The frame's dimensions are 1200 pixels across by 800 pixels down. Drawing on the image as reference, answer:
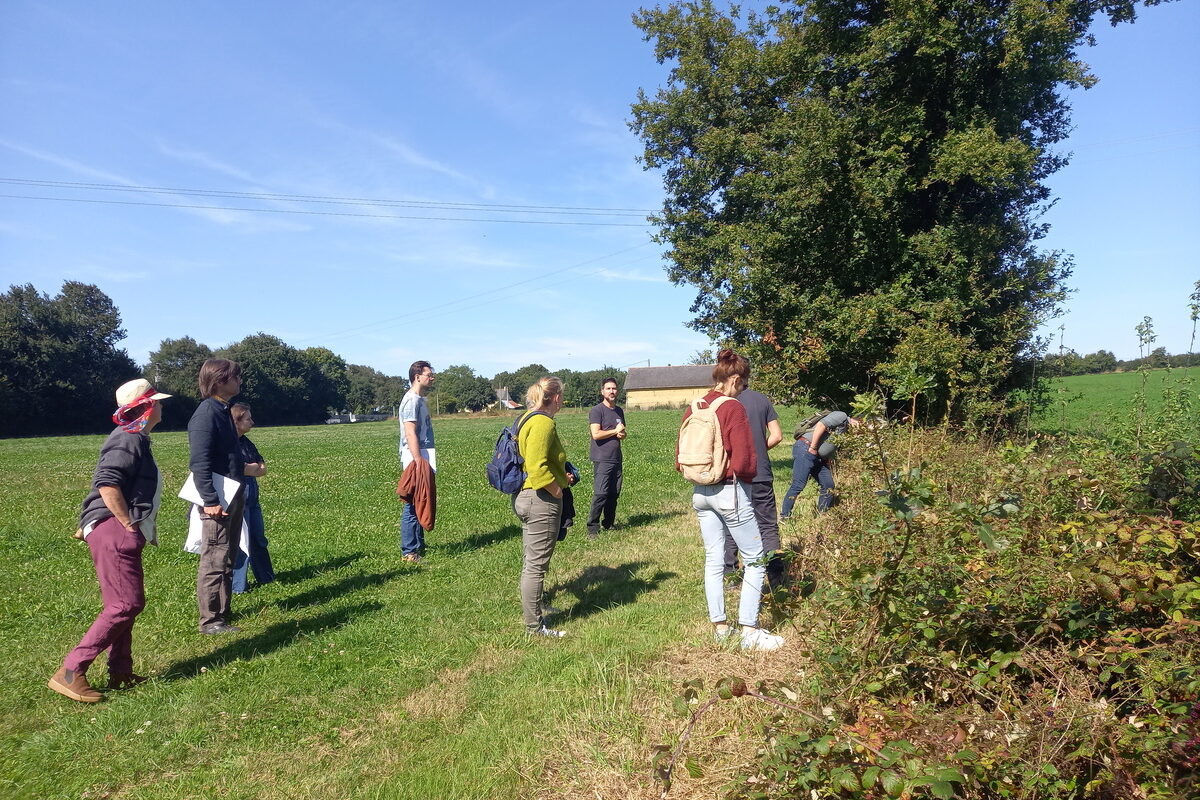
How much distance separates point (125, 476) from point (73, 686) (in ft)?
4.30

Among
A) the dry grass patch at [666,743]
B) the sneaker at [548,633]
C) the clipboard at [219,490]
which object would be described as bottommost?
the sneaker at [548,633]

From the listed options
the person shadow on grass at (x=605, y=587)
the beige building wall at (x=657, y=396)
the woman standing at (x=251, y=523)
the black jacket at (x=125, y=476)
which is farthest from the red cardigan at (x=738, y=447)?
the beige building wall at (x=657, y=396)

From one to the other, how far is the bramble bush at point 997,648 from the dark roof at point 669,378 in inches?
3499

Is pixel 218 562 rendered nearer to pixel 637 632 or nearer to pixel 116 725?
pixel 116 725

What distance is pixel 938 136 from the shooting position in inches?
516

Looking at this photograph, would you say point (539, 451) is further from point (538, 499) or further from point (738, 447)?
point (738, 447)

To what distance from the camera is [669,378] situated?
9538 cm

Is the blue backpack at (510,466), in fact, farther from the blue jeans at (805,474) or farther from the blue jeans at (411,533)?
the blue jeans at (805,474)

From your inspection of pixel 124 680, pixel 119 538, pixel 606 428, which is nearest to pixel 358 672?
pixel 124 680

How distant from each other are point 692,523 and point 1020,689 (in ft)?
22.5

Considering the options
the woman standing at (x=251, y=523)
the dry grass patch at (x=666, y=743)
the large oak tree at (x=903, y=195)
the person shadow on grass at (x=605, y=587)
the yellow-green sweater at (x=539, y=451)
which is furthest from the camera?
the large oak tree at (x=903, y=195)

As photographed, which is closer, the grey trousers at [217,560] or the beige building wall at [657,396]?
the grey trousers at [217,560]

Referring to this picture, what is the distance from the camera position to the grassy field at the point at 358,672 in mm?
3582

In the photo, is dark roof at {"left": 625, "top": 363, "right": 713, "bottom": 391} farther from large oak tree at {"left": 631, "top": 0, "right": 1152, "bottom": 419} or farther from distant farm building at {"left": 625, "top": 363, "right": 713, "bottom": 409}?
large oak tree at {"left": 631, "top": 0, "right": 1152, "bottom": 419}
